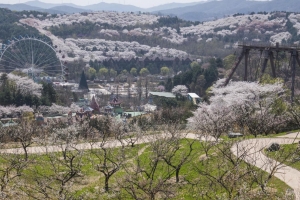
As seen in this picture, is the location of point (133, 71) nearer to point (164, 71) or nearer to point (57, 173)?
point (164, 71)

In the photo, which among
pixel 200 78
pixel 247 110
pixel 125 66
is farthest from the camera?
pixel 125 66

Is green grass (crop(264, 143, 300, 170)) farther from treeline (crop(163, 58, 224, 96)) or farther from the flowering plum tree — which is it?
treeline (crop(163, 58, 224, 96))

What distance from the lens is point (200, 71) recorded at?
1757 inches

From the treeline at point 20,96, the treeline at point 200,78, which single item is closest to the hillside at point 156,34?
the treeline at point 200,78

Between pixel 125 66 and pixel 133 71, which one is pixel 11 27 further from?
pixel 133 71

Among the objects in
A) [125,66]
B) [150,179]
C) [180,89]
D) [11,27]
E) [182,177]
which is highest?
[11,27]

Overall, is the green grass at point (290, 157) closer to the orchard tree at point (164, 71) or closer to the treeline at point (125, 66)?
the treeline at point (125, 66)

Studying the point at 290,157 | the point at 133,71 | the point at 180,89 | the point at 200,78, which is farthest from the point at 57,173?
the point at 133,71

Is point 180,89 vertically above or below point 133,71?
above

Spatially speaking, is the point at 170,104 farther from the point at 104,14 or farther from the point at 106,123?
the point at 104,14

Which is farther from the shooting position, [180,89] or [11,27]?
[11,27]

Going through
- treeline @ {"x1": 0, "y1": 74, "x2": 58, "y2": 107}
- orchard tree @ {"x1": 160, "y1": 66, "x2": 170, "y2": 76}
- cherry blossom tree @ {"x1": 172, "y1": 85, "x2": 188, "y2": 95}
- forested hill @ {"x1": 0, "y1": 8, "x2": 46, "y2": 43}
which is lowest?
orchard tree @ {"x1": 160, "y1": 66, "x2": 170, "y2": 76}

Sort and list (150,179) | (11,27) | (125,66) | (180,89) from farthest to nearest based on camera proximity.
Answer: (11,27)
(125,66)
(180,89)
(150,179)

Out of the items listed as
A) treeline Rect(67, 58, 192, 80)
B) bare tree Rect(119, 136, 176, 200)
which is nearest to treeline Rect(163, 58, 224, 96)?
treeline Rect(67, 58, 192, 80)
